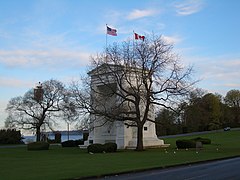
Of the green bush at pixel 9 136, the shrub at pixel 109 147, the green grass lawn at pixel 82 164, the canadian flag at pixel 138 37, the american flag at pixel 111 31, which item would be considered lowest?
the green grass lawn at pixel 82 164

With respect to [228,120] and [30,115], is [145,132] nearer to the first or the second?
[30,115]

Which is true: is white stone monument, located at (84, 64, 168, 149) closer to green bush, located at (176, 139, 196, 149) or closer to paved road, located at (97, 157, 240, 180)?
green bush, located at (176, 139, 196, 149)

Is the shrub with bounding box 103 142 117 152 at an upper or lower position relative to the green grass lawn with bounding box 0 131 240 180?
upper

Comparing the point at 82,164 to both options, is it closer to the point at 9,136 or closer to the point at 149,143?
the point at 149,143

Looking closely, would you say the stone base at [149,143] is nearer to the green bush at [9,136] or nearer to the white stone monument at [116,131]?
the white stone monument at [116,131]

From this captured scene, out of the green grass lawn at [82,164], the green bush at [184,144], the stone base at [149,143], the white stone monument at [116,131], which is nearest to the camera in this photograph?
the green grass lawn at [82,164]

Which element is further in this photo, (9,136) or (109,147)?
(9,136)

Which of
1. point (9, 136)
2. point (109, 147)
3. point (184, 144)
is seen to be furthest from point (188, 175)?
point (9, 136)

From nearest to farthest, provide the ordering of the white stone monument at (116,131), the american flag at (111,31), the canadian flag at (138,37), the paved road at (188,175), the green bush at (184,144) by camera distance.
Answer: the paved road at (188,175) < the canadian flag at (138,37) < the american flag at (111,31) < the green bush at (184,144) < the white stone monument at (116,131)

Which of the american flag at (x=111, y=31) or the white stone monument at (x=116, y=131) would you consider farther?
the white stone monument at (x=116, y=131)

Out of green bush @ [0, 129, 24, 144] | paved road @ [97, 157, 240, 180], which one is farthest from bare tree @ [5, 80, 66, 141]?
paved road @ [97, 157, 240, 180]

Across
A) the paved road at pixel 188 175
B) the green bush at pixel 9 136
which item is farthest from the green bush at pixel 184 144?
the green bush at pixel 9 136

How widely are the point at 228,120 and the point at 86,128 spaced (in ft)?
305

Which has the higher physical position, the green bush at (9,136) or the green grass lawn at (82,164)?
the green bush at (9,136)
